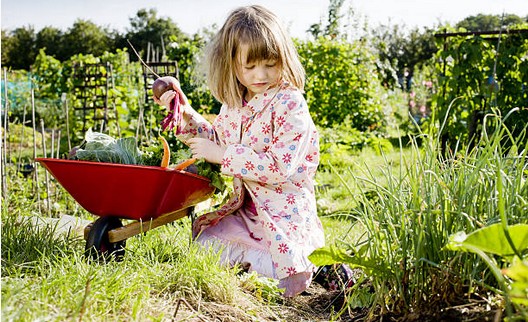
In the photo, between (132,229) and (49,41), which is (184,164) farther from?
(49,41)

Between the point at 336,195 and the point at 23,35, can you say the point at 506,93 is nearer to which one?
the point at 336,195

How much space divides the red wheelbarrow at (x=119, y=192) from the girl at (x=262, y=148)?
0.22m

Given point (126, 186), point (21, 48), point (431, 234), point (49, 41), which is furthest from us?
point (49, 41)

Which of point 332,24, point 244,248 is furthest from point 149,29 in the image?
point 244,248

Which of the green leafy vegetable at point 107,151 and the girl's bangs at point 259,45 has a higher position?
the girl's bangs at point 259,45

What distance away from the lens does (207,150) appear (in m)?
2.56

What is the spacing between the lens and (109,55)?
10.3 m

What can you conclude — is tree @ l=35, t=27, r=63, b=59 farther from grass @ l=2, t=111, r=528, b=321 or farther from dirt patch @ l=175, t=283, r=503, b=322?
grass @ l=2, t=111, r=528, b=321

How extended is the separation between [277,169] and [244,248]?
0.41m

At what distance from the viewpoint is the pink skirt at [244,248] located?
257 cm

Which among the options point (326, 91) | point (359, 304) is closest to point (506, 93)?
point (326, 91)

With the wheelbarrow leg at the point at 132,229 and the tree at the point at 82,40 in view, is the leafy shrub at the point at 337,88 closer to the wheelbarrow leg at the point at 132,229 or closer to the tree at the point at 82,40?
the wheelbarrow leg at the point at 132,229

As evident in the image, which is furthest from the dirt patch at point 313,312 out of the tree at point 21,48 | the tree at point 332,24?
the tree at point 21,48

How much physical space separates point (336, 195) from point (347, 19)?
707 centimetres
